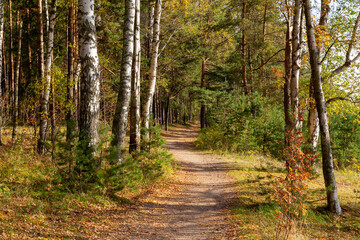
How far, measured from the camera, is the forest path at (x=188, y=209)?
506cm

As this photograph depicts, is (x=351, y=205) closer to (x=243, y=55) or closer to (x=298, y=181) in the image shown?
(x=298, y=181)

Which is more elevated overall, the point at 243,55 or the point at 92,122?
the point at 243,55

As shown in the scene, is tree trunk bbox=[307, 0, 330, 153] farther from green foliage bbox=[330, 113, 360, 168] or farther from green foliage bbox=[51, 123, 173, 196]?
green foliage bbox=[330, 113, 360, 168]

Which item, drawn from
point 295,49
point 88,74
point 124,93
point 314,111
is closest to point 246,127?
point 314,111

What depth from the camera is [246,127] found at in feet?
46.0

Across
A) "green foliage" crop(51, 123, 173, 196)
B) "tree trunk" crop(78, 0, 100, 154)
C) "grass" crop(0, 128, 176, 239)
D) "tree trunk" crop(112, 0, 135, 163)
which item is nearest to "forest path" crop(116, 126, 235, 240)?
"grass" crop(0, 128, 176, 239)

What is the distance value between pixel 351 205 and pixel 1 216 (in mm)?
8641

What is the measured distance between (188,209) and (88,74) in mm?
4234

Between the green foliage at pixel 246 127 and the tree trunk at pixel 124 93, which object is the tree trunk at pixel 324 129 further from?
the green foliage at pixel 246 127

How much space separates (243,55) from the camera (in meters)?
17.0

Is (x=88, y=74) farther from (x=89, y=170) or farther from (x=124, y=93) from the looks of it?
(x=89, y=170)

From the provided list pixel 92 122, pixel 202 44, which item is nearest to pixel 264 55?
pixel 202 44

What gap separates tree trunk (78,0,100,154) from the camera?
584 cm

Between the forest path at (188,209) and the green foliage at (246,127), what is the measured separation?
430cm
